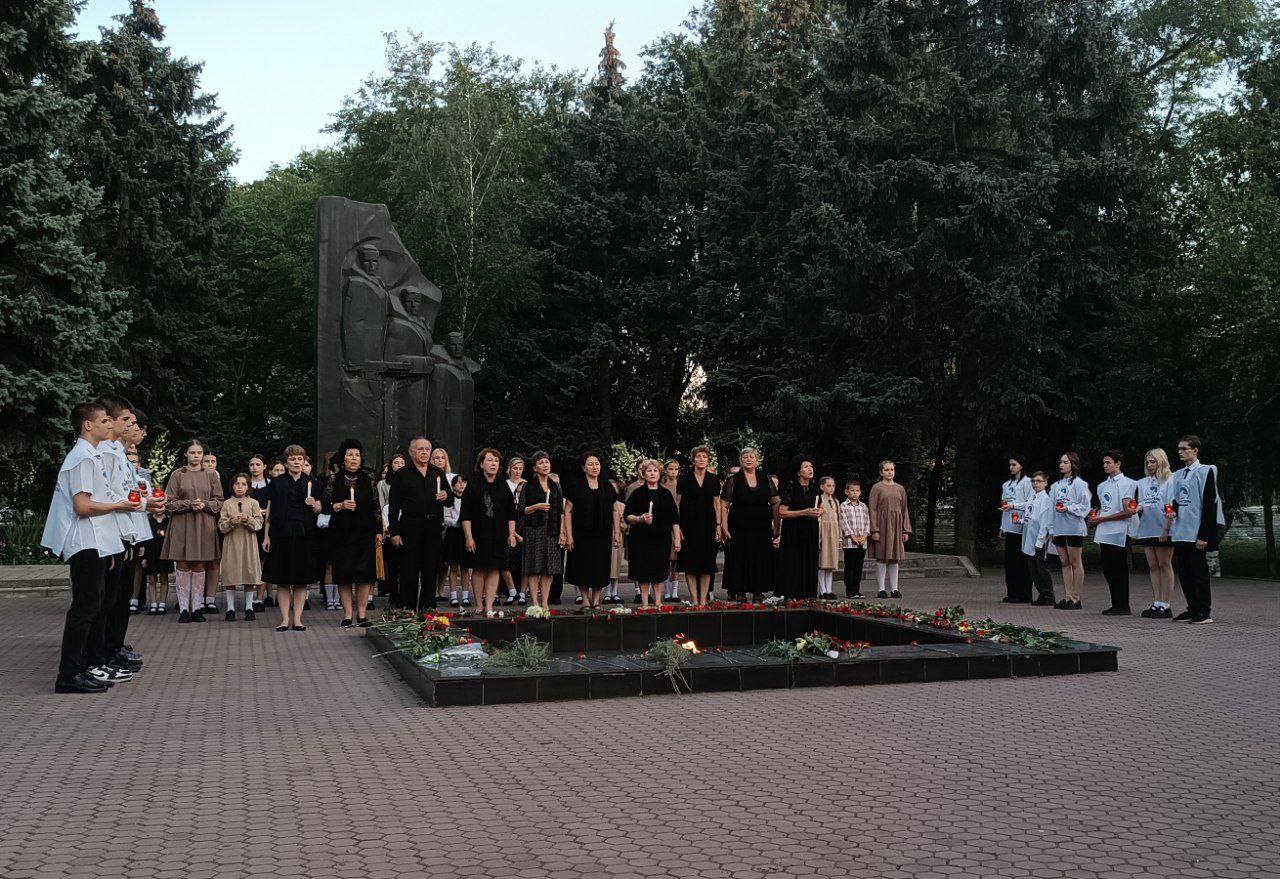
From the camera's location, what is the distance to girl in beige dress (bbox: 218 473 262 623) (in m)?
14.2

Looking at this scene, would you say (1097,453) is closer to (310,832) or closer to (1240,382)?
(1240,382)

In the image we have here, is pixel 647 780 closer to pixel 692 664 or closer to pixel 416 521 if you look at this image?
pixel 692 664

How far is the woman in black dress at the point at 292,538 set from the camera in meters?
13.3

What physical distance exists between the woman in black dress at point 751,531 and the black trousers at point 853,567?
6.29 feet

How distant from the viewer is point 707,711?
832 cm

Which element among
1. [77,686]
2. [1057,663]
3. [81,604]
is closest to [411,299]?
[81,604]

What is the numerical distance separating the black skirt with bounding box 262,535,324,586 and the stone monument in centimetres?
Answer: 836

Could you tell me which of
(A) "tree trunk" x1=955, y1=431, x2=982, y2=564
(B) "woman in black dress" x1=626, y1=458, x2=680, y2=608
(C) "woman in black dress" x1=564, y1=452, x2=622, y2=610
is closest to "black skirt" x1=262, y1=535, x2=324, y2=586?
(C) "woman in black dress" x1=564, y1=452, x2=622, y2=610

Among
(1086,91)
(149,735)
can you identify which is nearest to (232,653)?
(149,735)

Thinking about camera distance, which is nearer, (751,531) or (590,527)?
(590,527)

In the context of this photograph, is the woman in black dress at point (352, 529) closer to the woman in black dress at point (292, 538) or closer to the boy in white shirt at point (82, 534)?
the woman in black dress at point (292, 538)

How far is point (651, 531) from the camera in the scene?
599 inches

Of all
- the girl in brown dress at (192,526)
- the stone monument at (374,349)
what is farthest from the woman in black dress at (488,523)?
the stone monument at (374,349)

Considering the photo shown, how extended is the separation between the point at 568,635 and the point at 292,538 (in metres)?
3.37
